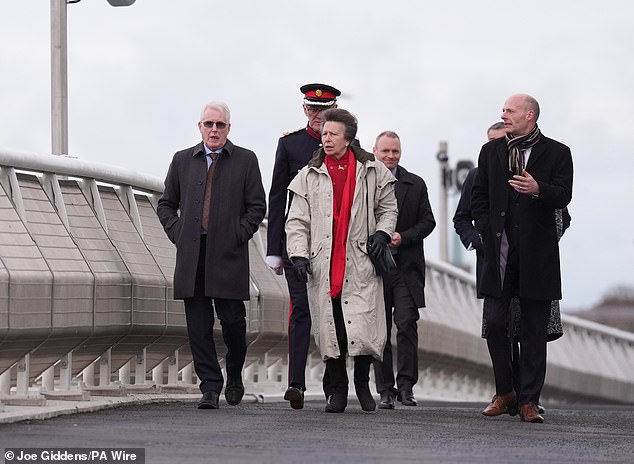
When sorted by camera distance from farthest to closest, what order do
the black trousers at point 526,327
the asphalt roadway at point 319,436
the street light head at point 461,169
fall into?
1. the street light head at point 461,169
2. the black trousers at point 526,327
3. the asphalt roadway at point 319,436

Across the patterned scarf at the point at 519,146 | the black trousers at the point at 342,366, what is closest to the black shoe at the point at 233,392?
the black trousers at the point at 342,366

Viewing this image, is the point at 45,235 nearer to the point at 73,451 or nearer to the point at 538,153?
the point at 538,153

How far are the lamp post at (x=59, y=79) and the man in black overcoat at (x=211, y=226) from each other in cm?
200

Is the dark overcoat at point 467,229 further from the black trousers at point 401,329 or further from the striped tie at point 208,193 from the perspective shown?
the striped tie at point 208,193

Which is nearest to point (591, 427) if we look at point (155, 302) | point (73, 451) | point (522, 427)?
point (522, 427)

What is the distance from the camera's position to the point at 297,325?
1238 centimetres

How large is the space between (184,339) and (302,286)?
5.29 ft

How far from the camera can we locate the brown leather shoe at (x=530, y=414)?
11531 millimetres

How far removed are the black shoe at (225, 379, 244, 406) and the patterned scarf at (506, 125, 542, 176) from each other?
235 centimetres

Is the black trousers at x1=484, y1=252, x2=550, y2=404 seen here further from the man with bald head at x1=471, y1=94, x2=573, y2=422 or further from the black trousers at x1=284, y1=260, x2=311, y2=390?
the black trousers at x1=284, y1=260, x2=311, y2=390

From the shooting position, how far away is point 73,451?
8.20 m

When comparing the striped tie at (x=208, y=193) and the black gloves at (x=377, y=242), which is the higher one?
the striped tie at (x=208, y=193)

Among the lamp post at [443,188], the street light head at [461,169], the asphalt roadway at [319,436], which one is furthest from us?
the lamp post at [443,188]

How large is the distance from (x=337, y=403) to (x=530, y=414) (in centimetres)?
117
